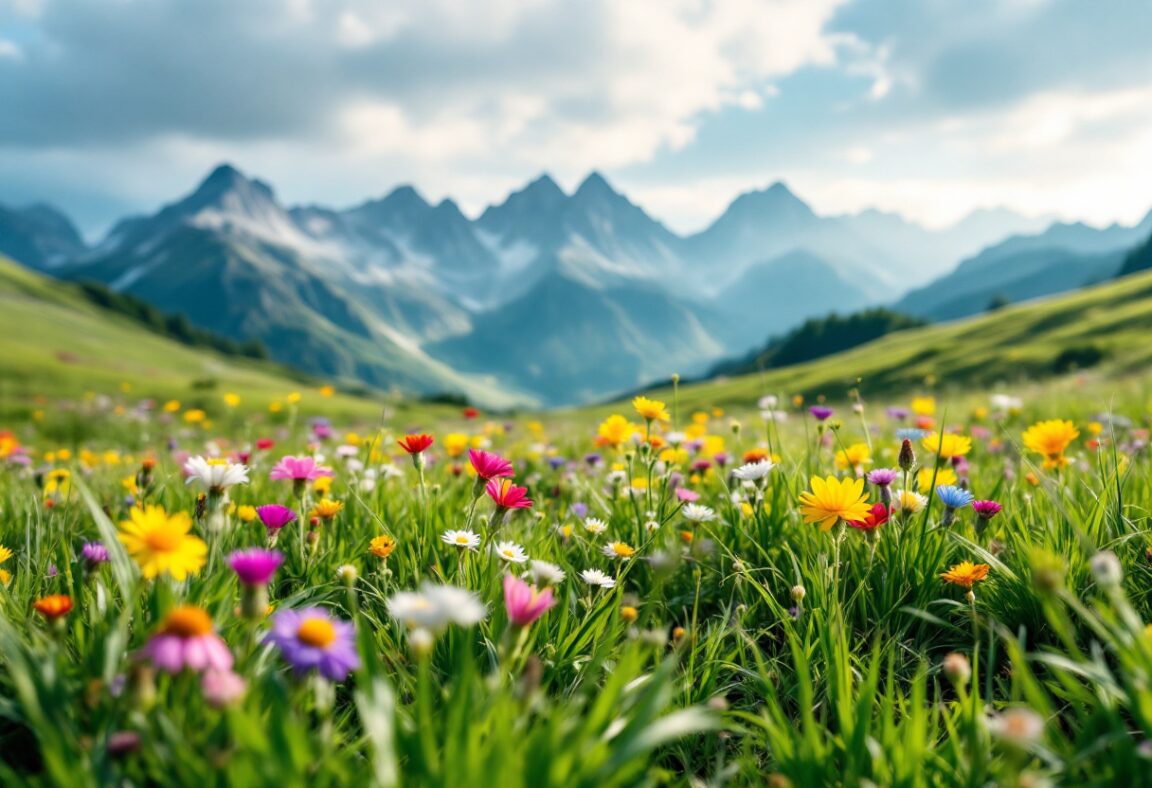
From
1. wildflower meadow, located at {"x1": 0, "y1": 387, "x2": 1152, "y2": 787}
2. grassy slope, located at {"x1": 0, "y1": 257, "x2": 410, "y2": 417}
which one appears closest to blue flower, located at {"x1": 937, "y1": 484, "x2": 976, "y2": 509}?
wildflower meadow, located at {"x1": 0, "y1": 387, "x2": 1152, "y2": 787}

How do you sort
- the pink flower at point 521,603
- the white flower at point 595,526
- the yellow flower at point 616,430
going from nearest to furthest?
the pink flower at point 521,603
the white flower at point 595,526
the yellow flower at point 616,430

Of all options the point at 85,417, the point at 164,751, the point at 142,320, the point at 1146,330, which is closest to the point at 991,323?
the point at 1146,330

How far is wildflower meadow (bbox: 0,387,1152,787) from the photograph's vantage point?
1312 millimetres

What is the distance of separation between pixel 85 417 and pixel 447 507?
19.6 m

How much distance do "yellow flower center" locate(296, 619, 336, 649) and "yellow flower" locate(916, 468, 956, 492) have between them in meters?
2.79

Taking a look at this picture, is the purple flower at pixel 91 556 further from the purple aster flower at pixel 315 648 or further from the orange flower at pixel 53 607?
the purple aster flower at pixel 315 648

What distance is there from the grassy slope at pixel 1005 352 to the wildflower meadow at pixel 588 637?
30.6m

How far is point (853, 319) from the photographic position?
120m

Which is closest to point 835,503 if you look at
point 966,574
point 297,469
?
point 966,574

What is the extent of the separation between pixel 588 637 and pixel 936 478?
6.48ft

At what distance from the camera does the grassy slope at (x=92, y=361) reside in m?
41.0

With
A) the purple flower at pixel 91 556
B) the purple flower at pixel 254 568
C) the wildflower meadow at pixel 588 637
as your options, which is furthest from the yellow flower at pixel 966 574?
the purple flower at pixel 91 556

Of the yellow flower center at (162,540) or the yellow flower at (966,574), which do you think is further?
the yellow flower at (966,574)

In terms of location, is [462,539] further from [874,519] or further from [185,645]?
[874,519]
